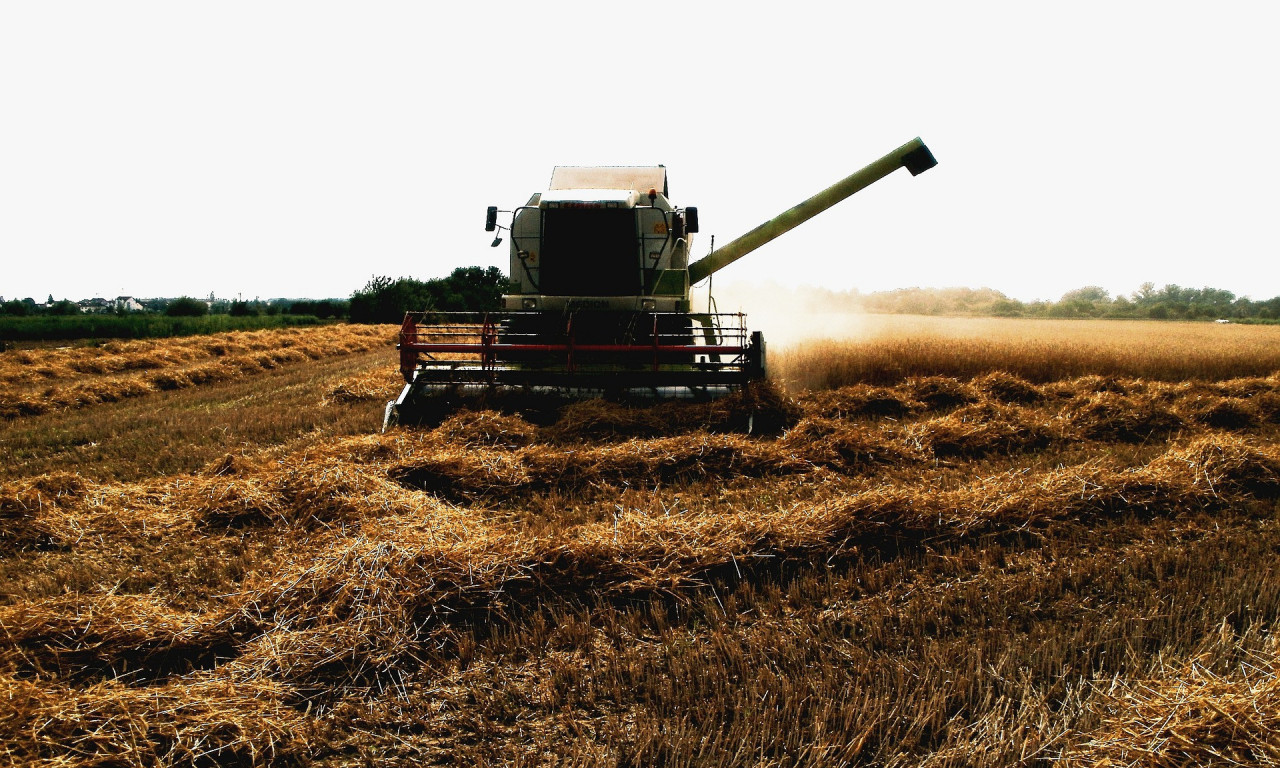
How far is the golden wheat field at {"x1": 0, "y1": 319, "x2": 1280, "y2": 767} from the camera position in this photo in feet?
8.34

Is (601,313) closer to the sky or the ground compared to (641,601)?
closer to the sky

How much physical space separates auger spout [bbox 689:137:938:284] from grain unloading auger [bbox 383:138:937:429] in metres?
0.01

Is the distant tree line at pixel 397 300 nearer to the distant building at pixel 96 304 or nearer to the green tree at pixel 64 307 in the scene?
the green tree at pixel 64 307

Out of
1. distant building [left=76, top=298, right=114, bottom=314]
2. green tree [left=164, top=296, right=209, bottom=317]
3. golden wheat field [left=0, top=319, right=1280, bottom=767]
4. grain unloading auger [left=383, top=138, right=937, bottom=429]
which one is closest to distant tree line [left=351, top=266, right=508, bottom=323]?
green tree [left=164, top=296, right=209, bottom=317]

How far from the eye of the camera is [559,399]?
27.0 feet

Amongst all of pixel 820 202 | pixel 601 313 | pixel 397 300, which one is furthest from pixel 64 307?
pixel 820 202

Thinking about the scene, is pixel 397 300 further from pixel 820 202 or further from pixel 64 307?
pixel 820 202

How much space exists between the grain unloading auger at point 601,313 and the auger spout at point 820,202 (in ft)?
0.05

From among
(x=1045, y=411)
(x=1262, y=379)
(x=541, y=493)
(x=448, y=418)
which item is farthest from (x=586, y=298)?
(x=1262, y=379)

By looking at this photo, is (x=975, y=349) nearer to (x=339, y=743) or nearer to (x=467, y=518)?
(x=467, y=518)

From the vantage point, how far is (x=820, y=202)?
1073 cm

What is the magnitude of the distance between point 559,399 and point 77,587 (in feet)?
16.1

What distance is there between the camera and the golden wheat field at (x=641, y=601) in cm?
254

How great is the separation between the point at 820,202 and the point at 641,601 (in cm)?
842
